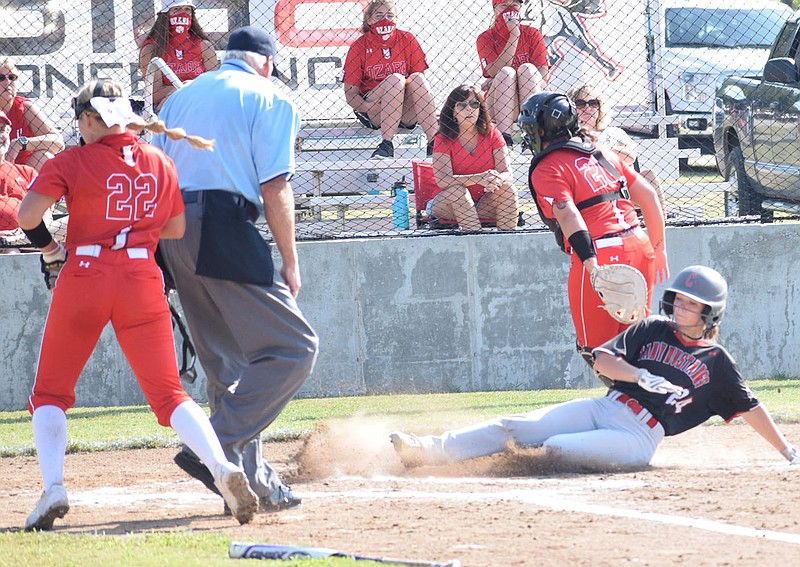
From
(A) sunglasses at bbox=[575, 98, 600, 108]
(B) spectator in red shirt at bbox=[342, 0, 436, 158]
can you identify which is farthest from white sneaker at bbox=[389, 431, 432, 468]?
(B) spectator in red shirt at bbox=[342, 0, 436, 158]

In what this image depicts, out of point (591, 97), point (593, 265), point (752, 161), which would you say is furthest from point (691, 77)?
point (593, 265)

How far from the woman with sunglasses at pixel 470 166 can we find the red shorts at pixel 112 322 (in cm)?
517

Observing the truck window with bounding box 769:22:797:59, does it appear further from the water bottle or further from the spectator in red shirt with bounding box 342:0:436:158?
the water bottle

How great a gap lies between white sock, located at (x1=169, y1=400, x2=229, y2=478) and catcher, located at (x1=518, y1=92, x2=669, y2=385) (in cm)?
225

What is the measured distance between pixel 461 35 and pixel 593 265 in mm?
6533

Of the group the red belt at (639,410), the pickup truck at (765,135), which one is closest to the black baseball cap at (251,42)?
the red belt at (639,410)

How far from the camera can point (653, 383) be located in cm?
554

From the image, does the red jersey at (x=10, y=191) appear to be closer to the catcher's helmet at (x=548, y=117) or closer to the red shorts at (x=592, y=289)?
the catcher's helmet at (x=548, y=117)

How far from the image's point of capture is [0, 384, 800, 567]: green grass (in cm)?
416

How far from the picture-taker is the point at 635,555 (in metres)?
4.00

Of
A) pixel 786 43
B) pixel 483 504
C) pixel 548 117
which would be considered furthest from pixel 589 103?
pixel 786 43

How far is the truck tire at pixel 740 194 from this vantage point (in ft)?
37.2

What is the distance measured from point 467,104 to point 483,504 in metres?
5.21

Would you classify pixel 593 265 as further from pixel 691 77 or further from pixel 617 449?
pixel 691 77
